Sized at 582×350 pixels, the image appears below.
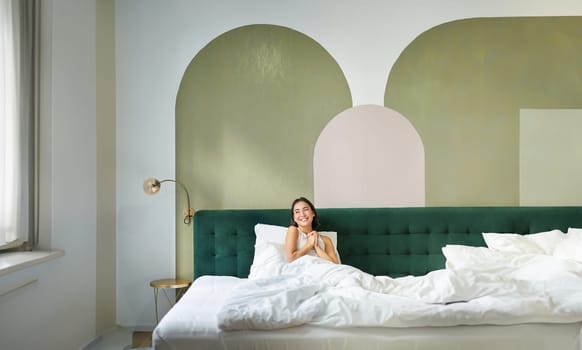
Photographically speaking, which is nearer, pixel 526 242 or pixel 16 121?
pixel 16 121

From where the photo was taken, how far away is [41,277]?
3.33m

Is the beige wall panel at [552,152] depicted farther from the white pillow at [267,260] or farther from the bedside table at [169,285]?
the bedside table at [169,285]

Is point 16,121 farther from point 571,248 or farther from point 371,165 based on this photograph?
point 571,248

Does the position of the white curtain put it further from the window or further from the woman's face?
the woman's face

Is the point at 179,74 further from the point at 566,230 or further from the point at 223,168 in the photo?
the point at 566,230

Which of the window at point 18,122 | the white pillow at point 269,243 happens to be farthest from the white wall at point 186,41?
the window at point 18,122

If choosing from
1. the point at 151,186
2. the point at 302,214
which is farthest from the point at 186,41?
the point at 302,214

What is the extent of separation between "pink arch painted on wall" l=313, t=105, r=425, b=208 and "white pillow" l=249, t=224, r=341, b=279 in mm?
444

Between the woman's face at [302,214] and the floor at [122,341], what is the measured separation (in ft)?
4.73

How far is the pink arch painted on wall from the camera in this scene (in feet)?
14.5

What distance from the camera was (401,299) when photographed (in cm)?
294

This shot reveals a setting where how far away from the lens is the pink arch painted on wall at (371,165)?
14.5ft

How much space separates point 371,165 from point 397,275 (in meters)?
0.90

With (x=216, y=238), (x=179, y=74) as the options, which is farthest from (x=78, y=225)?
(x=179, y=74)
